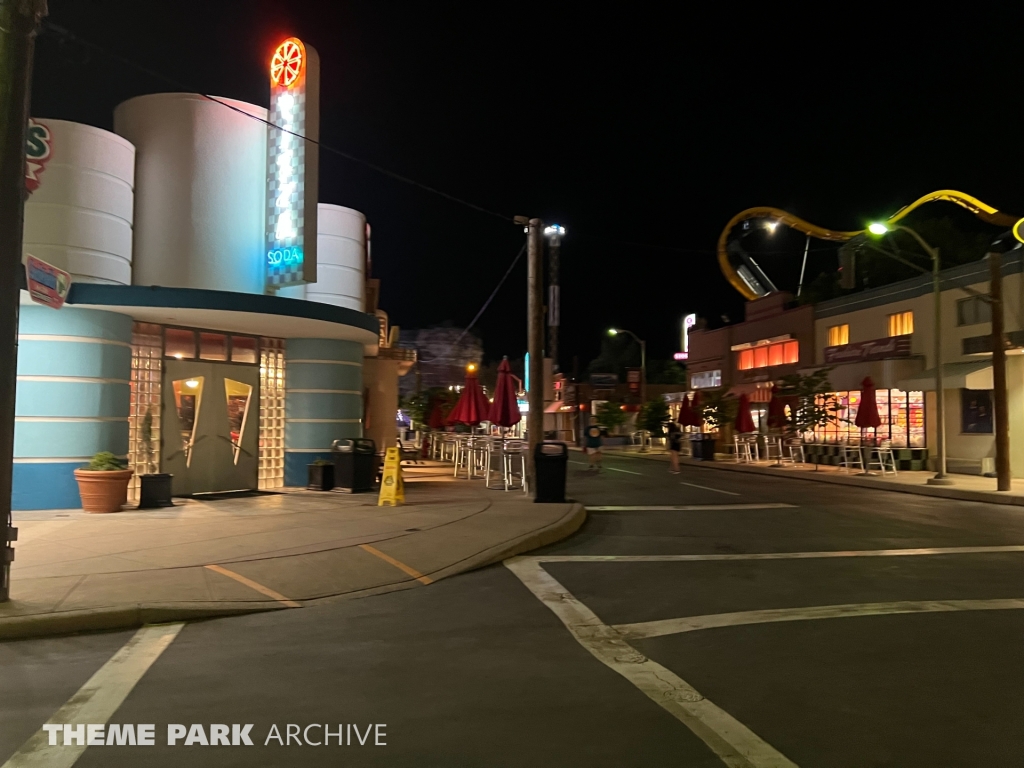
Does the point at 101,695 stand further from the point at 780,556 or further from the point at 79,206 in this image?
the point at 79,206

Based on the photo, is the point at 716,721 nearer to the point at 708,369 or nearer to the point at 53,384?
the point at 53,384

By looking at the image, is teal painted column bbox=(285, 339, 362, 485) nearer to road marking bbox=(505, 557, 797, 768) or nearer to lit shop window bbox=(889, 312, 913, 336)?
road marking bbox=(505, 557, 797, 768)

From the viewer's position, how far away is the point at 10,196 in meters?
7.10

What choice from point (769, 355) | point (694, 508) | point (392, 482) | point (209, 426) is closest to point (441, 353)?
point (769, 355)

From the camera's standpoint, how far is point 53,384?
12781 mm

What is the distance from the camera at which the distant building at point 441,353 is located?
271 ft

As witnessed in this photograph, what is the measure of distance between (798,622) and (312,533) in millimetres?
6417

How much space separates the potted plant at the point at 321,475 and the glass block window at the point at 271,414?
86 cm

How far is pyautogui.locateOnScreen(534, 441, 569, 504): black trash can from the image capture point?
579 inches

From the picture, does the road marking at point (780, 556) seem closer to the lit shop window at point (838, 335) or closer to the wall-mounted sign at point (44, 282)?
the wall-mounted sign at point (44, 282)

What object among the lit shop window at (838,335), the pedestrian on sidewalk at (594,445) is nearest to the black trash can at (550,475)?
the pedestrian on sidewalk at (594,445)

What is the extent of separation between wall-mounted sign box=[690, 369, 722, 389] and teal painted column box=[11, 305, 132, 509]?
32.0 meters

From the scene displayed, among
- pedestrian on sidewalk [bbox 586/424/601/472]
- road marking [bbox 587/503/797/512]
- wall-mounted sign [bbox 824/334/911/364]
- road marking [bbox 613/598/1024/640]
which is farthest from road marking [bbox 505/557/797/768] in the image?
wall-mounted sign [bbox 824/334/911/364]

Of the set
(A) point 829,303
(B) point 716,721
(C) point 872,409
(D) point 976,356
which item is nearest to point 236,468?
(B) point 716,721
